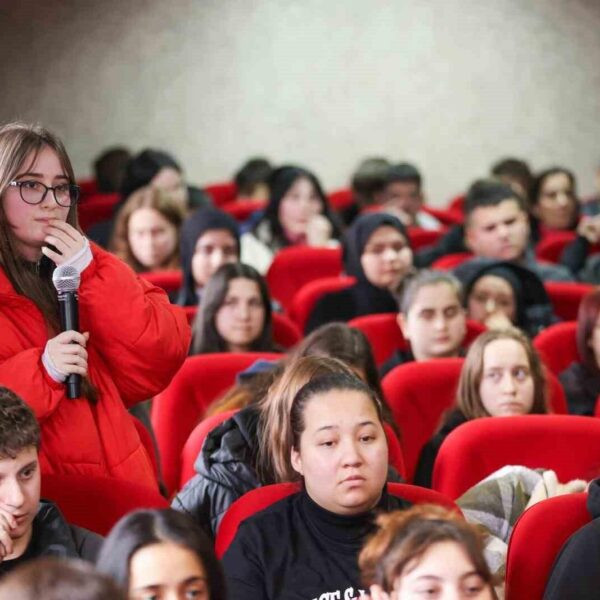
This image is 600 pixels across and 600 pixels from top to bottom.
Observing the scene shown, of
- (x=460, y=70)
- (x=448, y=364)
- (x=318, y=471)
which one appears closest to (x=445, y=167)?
(x=460, y=70)

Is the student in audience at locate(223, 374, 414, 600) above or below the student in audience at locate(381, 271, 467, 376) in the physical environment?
below

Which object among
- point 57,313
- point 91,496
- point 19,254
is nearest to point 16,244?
point 19,254

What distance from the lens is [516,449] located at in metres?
3.03

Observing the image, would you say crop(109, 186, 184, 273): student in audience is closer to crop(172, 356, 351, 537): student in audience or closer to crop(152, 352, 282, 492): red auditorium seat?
crop(152, 352, 282, 492): red auditorium seat

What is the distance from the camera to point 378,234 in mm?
5188

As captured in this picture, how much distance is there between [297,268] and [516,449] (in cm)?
274

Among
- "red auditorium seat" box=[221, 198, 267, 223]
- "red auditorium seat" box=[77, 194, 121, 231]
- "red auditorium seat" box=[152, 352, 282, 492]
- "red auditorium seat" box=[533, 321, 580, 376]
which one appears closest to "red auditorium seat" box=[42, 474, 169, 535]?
"red auditorium seat" box=[152, 352, 282, 492]

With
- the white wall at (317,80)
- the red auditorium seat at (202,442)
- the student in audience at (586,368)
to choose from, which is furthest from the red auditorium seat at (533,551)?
the white wall at (317,80)

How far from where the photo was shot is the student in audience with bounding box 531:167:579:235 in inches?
277

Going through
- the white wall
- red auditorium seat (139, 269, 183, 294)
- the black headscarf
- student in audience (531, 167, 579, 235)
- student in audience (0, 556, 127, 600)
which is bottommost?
student in audience (0, 556, 127, 600)

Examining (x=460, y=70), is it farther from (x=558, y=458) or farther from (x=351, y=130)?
(x=558, y=458)

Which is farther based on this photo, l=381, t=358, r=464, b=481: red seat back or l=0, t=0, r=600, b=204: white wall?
l=0, t=0, r=600, b=204: white wall

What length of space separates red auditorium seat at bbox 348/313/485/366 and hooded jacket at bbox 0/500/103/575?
7.36 ft

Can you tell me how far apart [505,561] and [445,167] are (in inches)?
246
